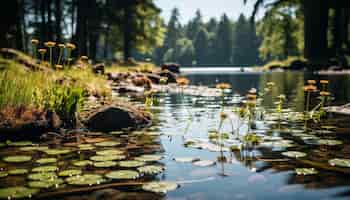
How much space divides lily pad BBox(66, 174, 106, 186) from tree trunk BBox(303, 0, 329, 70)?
2535 centimetres

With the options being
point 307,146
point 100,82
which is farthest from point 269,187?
point 100,82

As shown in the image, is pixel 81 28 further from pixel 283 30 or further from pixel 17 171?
pixel 283 30

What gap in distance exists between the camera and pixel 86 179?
2646 mm

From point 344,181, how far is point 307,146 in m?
1.13

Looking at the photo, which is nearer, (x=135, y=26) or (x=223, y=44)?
(x=135, y=26)

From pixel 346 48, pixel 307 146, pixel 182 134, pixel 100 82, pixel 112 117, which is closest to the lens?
pixel 307 146

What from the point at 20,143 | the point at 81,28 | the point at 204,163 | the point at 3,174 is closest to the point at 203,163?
the point at 204,163

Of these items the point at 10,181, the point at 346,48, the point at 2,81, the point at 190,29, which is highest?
the point at 190,29

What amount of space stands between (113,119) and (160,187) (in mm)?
2695

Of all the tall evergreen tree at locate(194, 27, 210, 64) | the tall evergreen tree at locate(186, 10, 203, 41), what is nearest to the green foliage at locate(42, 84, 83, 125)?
the tall evergreen tree at locate(194, 27, 210, 64)

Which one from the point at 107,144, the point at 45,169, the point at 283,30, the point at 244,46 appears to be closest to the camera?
the point at 45,169

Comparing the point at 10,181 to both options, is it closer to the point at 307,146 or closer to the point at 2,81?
the point at 2,81

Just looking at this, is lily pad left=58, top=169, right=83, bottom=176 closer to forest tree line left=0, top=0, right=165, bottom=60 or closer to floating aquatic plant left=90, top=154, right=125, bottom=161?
floating aquatic plant left=90, top=154, right=125, bottom=161

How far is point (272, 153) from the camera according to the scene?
342 centimetres
